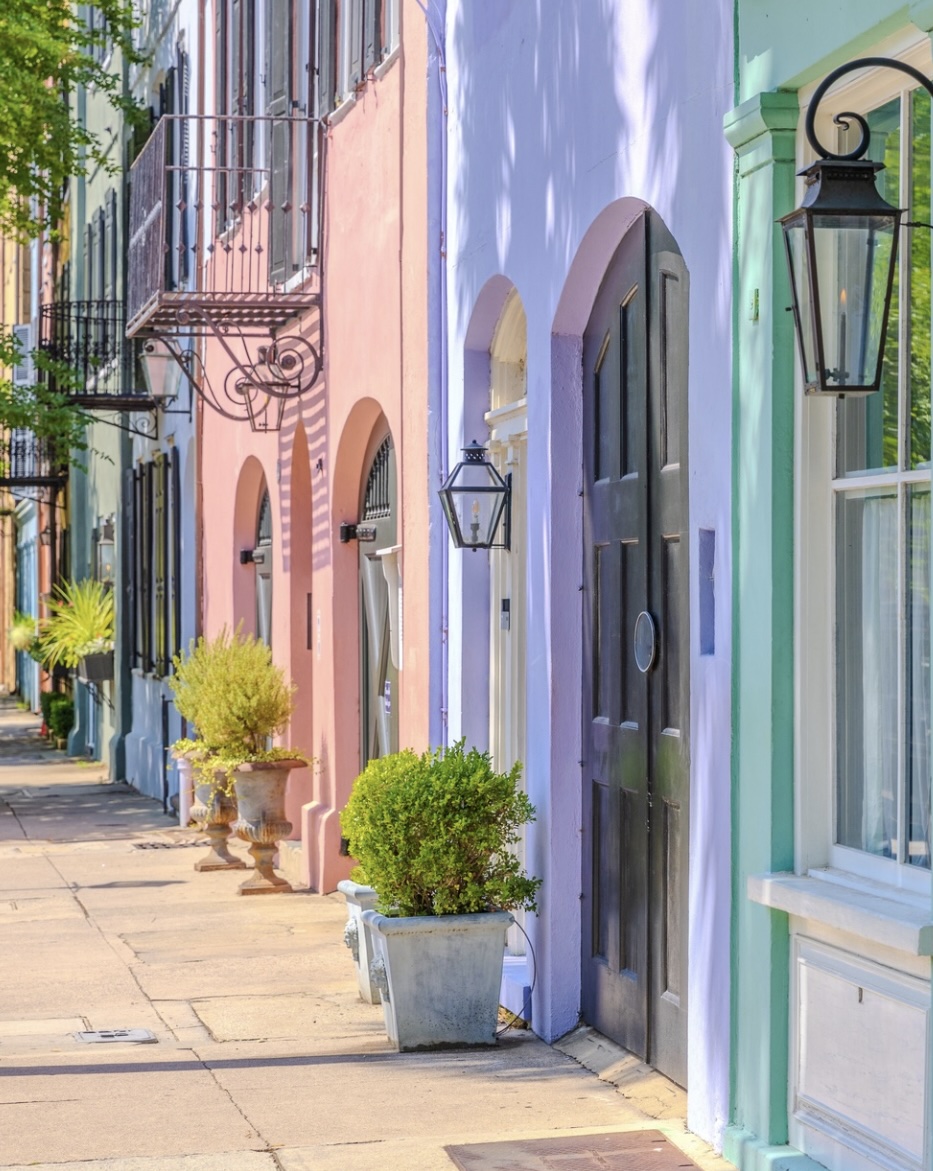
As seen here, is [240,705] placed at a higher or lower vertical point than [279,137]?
lower

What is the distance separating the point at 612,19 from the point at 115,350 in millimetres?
14465

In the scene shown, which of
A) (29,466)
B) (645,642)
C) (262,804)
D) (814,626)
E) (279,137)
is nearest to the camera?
(814,626)

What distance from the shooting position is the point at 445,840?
7457mm

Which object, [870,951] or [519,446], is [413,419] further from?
[870,951]

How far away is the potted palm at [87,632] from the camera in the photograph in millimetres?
21719

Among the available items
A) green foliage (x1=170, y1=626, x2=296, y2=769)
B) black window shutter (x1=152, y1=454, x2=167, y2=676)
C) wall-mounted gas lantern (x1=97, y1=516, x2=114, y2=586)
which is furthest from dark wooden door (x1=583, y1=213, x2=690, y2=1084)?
wall-mounted gas lantern (x1=97, y1=516, x2=114, y2=586)

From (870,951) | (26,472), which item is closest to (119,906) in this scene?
(870,951)

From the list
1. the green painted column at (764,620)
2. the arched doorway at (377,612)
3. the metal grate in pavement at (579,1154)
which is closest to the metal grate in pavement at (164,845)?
the arched doorway at (377,612)

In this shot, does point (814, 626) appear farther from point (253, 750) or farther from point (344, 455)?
point (253, 750)

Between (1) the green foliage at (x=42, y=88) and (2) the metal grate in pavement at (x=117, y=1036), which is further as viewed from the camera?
(1) the green foliage at (x=42, y=88)

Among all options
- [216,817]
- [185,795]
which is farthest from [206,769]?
[185,795]

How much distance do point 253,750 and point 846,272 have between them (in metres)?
8.30

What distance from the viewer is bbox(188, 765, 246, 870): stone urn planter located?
1291 centimetres

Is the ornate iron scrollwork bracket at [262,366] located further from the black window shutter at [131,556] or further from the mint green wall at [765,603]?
the mint green wall at [765,603]
